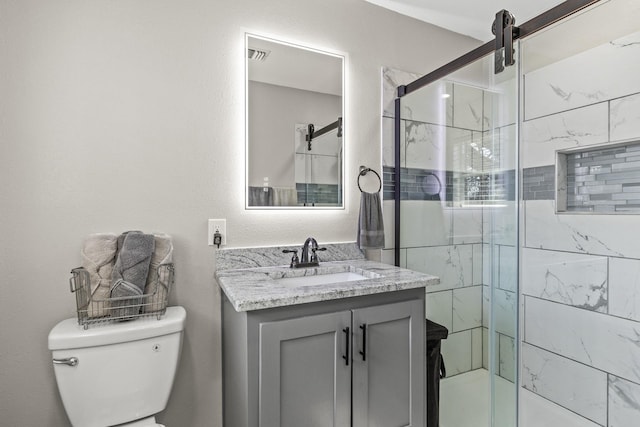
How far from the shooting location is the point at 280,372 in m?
1.24

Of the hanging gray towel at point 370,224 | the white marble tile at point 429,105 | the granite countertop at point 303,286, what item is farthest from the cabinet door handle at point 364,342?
the white marble tile at point 429,105

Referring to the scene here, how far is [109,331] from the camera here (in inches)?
49.1

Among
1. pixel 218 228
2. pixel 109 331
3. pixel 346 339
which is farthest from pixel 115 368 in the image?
pixel 346 339

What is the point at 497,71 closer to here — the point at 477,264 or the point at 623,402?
the point at 477,264

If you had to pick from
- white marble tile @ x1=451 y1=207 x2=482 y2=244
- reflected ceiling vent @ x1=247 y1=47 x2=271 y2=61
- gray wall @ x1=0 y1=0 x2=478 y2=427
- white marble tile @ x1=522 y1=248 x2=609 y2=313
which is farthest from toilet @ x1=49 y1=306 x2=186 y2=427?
white marble tile @ x1=522 y1=248 x2=609 y2=313

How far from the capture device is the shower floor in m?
1.62

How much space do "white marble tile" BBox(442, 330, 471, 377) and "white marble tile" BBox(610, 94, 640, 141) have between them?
52.5 inches

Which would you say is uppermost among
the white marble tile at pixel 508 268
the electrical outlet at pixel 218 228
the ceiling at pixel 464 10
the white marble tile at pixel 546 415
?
the ceiling at pixel 464 10

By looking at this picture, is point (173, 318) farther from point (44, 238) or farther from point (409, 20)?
point (409, 20)

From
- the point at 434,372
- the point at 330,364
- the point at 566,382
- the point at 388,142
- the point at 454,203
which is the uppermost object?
the point at 388,142

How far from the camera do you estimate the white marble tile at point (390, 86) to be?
6.91ft

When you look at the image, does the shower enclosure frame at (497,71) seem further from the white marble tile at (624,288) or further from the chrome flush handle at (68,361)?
the chrome flush handle at (68,361)

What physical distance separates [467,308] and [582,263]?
0.80 metres

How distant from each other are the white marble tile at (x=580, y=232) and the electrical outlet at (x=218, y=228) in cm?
195
